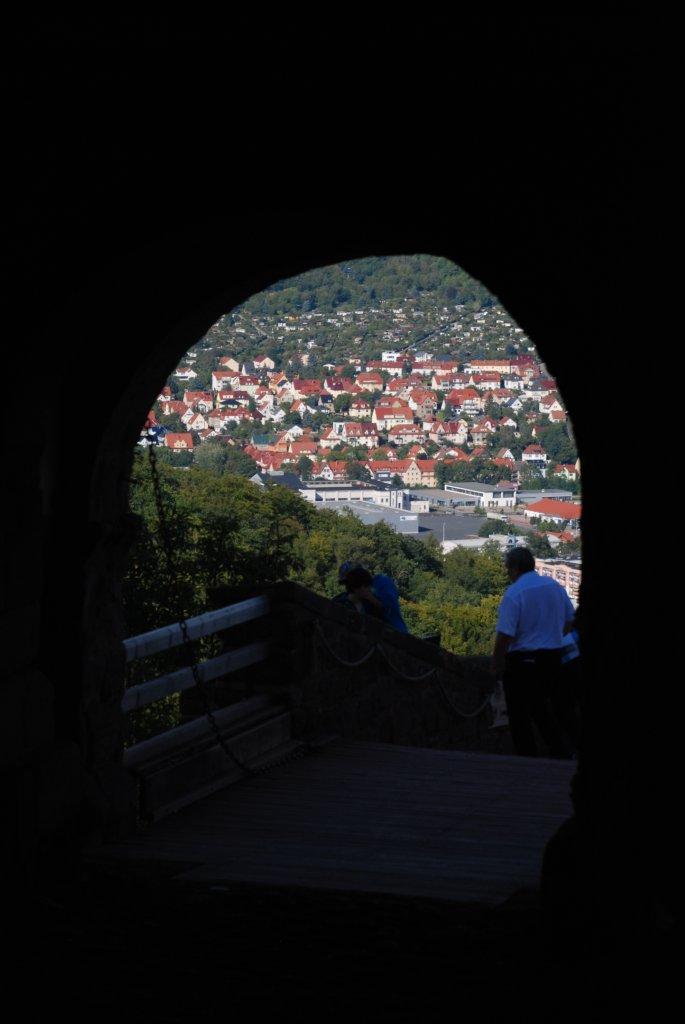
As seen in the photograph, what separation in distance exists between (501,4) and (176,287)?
2.09 m

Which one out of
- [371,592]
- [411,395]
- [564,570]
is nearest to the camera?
[371,592]

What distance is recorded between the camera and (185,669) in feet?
22.2

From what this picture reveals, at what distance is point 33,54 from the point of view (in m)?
4.17

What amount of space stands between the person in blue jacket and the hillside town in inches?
2211

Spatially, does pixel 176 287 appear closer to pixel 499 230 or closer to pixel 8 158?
pixel 8 158

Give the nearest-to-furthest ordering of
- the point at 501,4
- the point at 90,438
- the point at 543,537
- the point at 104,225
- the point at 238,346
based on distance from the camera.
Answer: the point at 501,4, the point at 104,225, the point at 90,438, the point at 543,537, the point at 238,346

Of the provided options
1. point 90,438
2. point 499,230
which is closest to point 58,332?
point 90,438

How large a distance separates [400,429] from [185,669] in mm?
118531

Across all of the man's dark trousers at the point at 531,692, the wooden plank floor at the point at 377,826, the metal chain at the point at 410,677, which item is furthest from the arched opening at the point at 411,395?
the wooden plank floor at the point at 377,826

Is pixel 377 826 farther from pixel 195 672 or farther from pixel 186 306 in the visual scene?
pixel 186 306

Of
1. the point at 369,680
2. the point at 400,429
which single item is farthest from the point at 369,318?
the point at 369,680

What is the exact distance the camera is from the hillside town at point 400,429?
91.7 m

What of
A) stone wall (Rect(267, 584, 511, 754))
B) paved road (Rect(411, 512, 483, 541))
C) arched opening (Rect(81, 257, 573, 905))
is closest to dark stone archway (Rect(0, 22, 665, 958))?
stone wall (Rect(267, 584, 511, 754))

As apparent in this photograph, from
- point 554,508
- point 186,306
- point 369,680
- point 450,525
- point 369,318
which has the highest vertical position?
point 369,318
